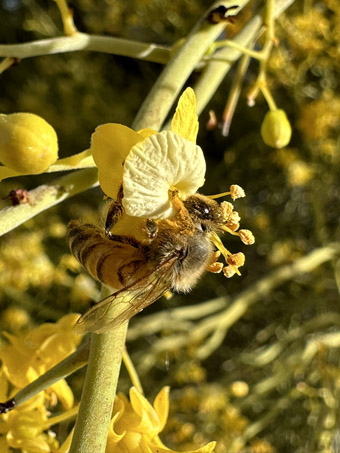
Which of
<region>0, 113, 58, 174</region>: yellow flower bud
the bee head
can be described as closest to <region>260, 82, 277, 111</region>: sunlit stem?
the bee head

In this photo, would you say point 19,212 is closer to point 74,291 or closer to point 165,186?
point 165,186

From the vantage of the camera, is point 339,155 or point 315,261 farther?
point 339,155

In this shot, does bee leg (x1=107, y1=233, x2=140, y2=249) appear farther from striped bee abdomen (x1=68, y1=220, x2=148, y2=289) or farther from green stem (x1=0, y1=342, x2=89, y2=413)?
green stem (x1=0, y1=342, x2=89, y2=413)

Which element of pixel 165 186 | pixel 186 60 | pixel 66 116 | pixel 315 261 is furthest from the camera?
pixel 66 116

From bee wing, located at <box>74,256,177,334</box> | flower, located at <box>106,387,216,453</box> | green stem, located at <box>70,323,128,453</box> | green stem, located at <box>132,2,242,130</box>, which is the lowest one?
flower, located at <box>106,387,216,453</box>

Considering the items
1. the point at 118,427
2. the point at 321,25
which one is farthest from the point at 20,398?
the point at 321,25

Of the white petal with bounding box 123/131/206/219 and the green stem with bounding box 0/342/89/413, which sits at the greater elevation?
the white petal with bounding box 123/131/206/219

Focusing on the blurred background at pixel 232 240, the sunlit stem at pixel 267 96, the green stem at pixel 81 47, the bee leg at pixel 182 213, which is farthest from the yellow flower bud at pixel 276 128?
the blurred background at pixel 232 240

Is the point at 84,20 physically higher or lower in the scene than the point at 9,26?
lower
